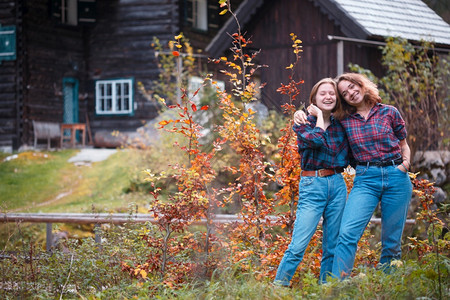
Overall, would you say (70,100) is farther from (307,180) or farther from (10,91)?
(307,180)

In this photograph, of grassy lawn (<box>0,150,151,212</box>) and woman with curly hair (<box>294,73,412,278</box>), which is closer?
woman with curly hair (<box>294,73,412,278</box>)

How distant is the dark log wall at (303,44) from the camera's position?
14.7 m

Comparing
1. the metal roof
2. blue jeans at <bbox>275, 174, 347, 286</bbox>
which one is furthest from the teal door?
blue jeans at <bbox>275, 174, 347, 286</bbox>

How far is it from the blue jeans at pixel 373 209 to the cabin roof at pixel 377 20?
874 cm

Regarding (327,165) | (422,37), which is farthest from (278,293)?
(422,37)

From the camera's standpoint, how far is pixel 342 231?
4.86m

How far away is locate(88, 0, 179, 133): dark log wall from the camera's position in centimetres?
2011

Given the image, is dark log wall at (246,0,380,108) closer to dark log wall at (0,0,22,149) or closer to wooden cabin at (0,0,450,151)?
wooden cabin at (0,0,450,151)

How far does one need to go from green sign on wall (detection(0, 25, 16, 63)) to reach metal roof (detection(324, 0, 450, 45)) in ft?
33.4

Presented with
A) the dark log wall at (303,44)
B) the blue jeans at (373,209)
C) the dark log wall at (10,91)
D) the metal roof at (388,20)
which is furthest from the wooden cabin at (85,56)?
the blue jeans at (373,209)

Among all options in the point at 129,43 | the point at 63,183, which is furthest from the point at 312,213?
the point at 129,43

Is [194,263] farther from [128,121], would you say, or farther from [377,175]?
[128,121]

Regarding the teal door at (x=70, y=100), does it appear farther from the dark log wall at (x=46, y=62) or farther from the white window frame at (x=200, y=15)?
the white window frame at (x=200, y=15)

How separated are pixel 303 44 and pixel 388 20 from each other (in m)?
2.07
